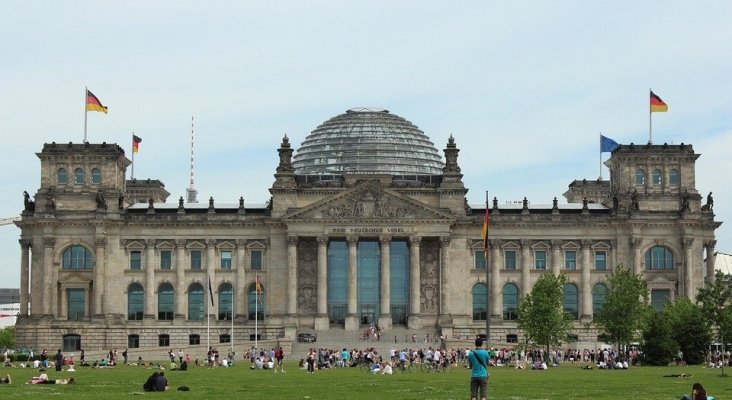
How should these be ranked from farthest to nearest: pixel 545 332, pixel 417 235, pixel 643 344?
pixel 417 235 → pixel 545 332 → pixel 643 344

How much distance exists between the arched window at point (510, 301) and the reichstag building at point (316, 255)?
0.15 meters

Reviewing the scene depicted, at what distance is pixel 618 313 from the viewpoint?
116 metres

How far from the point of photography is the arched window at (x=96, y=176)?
146m

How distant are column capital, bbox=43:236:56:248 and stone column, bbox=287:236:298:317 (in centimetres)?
2444

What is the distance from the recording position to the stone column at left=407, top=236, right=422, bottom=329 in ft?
468

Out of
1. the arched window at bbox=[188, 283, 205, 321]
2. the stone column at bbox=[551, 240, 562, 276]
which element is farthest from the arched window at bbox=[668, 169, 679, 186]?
the arched window at bbox=[188, 283, 205, 321]

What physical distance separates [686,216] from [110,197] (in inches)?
2379

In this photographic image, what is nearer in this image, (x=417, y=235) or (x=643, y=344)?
(x=643, y=344)

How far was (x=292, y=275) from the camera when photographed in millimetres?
143000

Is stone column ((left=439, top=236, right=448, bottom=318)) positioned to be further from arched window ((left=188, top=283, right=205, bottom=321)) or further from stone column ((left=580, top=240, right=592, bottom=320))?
arched window ((left=188, top=283, right=205, bottom=321))

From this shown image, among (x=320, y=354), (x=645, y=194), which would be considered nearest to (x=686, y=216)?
(x=645, y=194)

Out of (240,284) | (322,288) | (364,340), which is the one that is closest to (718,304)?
(364,340)

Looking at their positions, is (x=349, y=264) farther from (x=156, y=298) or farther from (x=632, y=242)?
(x=632, y=242)

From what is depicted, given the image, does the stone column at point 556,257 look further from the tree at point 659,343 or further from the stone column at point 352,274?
the tree at point 659,343
